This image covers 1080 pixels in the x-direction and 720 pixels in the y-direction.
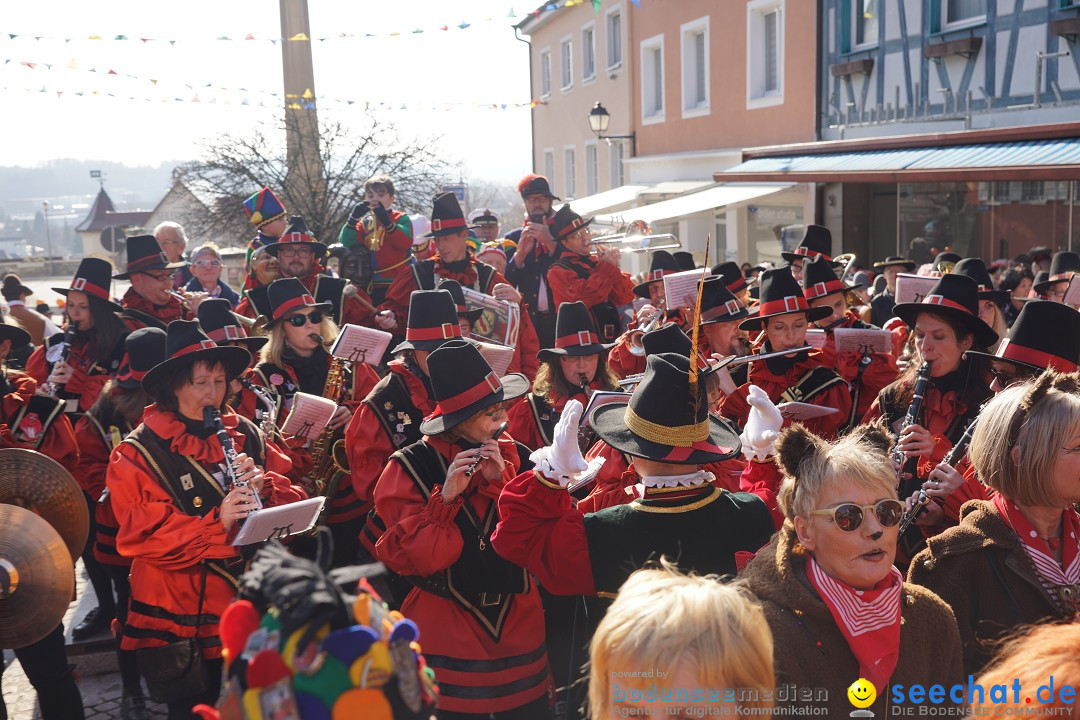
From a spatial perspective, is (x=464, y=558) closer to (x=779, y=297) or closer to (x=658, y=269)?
(x=779, y=297)

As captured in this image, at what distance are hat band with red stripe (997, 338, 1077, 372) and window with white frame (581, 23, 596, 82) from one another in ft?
91.7

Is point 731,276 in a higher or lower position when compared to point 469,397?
higher

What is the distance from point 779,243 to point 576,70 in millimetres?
14562

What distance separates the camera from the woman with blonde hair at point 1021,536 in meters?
3.19

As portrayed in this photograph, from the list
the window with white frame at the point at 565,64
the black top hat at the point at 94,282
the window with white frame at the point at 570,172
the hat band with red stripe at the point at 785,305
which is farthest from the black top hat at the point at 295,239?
the window with white frame at the point at 570,172

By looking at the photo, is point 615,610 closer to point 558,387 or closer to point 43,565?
point 43,565

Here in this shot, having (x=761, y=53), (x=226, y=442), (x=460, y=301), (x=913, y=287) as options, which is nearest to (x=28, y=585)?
(x=226, y=442)

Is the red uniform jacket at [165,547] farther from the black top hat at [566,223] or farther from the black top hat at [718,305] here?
the black top hat at [566,223]

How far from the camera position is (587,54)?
31.8 m

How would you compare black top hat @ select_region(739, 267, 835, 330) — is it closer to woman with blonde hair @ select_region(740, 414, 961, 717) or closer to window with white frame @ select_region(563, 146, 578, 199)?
woman with blonde hair @ select_region(740, 414, 961, 717)

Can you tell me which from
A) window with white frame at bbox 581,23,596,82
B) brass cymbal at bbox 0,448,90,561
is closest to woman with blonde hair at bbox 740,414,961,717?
brass cymbal at bbox 0,448,90,561

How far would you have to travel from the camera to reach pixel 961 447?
4031mm

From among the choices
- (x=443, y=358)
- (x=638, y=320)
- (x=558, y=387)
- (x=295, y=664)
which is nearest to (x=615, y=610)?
(x=295, y=664)

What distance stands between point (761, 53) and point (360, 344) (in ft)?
54.2
